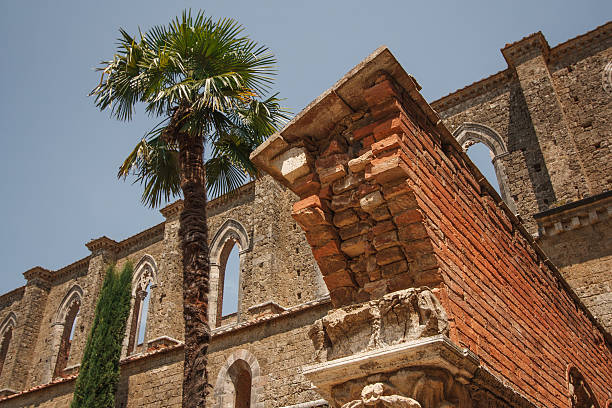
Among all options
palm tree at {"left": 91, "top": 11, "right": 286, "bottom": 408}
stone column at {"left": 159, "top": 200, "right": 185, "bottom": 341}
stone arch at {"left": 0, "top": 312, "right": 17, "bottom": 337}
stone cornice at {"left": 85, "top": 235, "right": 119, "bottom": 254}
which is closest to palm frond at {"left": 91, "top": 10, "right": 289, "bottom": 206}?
palm tree at {"left": 91, "top": 11, "right": 286, "bottom": 408}

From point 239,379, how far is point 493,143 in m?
9.50

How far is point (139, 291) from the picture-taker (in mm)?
20641

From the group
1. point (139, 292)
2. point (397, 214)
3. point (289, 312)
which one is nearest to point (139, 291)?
point (139, 292)

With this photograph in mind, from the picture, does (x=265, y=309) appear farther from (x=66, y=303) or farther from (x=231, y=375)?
(x=66, y=303)

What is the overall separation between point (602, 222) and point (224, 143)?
7.47 metres

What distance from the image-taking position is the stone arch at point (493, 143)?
13.7m

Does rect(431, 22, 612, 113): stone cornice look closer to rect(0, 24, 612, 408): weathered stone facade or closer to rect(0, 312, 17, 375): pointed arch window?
rect(0, 24, 612, 408): weathered stone facade

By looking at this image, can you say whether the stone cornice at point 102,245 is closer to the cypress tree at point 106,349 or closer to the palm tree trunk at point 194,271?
the cypress tree at point 106,349

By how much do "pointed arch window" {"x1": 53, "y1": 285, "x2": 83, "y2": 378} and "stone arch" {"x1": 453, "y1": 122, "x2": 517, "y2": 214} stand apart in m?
17.1

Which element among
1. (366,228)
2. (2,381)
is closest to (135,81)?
(366,228)

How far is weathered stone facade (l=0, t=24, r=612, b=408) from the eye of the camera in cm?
291

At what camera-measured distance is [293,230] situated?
16266 mm

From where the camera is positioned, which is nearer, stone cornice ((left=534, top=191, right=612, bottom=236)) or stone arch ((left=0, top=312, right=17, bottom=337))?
stone cornice ((left=534, top=191, right=612, bottom=236))

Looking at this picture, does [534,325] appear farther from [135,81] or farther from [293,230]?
[293,230]
